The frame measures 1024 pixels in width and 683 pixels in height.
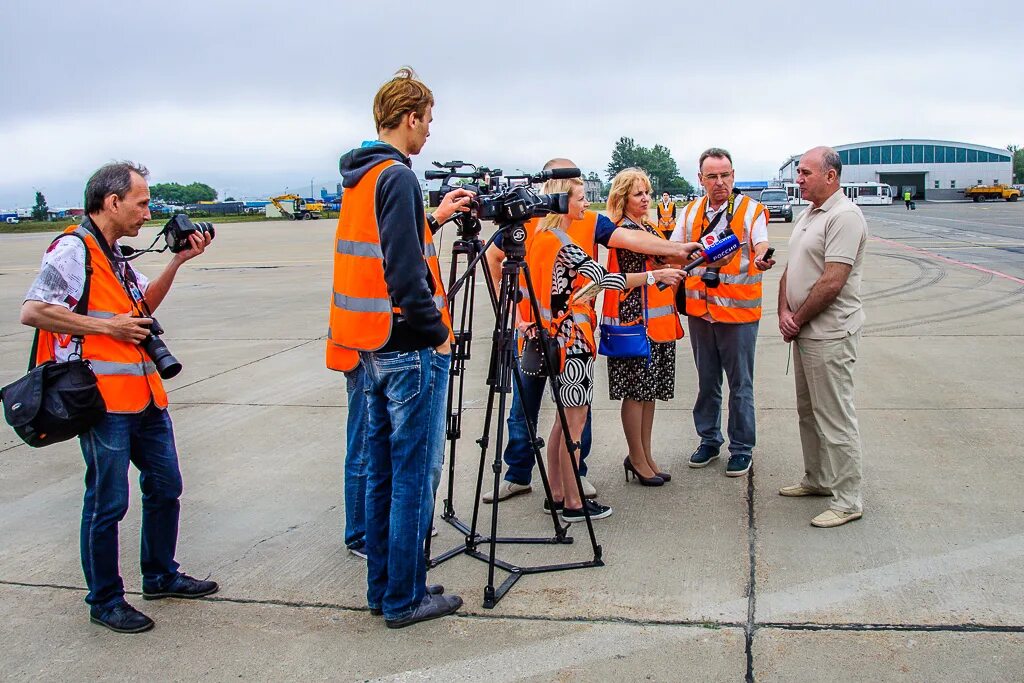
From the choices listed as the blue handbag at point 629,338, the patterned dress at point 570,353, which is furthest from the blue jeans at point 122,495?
the blue handbag at point 629,338

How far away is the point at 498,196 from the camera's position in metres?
3.69

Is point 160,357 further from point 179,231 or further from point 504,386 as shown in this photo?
point 504,386

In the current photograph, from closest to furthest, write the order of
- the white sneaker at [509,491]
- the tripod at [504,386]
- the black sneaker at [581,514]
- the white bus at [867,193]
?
the tripod at [504,386] < the black sneaker at [581,514] < the white sneaker at [509,491] < the white bus at [867,193]

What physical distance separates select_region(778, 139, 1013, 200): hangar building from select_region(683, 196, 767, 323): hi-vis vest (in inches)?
4550

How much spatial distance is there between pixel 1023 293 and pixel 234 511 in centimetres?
1152

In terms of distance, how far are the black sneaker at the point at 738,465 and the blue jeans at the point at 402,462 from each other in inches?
87.5

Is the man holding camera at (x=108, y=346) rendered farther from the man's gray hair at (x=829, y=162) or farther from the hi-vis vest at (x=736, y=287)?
the man's gray hair at (x=829, y=162)

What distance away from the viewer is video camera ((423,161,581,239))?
3689 millimetres

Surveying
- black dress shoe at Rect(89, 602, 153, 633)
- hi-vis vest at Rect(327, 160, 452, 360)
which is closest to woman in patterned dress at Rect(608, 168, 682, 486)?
hi-vis vest at Rect(327, 160, 452, 360)

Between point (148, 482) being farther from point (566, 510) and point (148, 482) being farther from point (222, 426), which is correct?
point (222, 426)

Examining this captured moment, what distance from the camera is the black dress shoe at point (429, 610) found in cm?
348

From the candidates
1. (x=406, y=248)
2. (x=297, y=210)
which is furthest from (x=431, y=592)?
(x=297, y=210)

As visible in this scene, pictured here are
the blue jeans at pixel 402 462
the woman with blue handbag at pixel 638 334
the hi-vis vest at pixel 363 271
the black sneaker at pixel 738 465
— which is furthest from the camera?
the black sneaker at pixel 738 465

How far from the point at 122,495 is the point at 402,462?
1.19m
